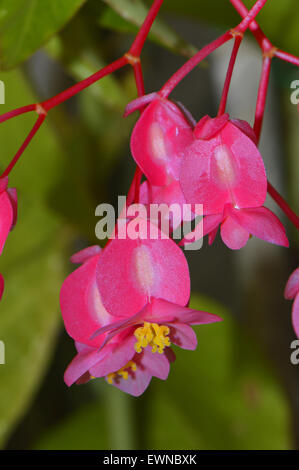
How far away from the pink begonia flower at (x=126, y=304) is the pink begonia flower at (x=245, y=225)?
24 millimetres

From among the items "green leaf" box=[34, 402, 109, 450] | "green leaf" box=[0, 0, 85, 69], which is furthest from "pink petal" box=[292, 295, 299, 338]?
"green leaf" box=[34, 402, 109, 450]

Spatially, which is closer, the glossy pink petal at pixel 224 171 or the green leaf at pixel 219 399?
the glossy pink petal at pixel 224 171

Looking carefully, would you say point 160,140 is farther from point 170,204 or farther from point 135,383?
point 135,383

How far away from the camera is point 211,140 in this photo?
0.30 metres

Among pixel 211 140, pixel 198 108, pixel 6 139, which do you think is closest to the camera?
pixel 211 140

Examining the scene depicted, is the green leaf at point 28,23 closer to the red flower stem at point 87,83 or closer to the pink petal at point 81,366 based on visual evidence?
the red flower stem at point 87,83

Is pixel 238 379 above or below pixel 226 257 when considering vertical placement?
below

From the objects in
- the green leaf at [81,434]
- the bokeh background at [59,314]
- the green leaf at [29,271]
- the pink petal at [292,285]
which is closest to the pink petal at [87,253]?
the pink petal at [292,285]

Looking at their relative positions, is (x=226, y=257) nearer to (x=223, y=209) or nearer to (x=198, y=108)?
(x=198, y=108)

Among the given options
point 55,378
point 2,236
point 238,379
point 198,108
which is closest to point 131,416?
point 238,379

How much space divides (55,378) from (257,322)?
40 centimetres

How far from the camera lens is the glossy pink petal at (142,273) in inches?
11.7

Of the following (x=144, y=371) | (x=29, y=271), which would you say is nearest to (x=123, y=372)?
(x=144, y=371)

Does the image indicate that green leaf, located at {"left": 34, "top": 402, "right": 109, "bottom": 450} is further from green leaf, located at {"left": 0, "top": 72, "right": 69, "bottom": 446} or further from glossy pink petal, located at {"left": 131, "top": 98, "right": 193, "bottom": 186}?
glossy pink petal, located at {"left": 131, "top": 98, "right": 193, "bottom": 186}
